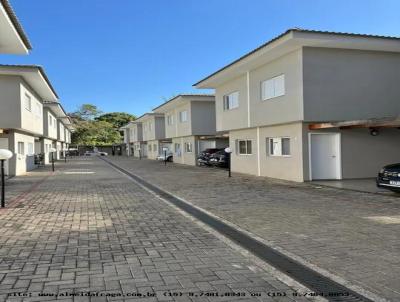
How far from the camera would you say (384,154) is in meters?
18.1

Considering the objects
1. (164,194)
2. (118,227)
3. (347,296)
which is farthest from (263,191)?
(347,296)

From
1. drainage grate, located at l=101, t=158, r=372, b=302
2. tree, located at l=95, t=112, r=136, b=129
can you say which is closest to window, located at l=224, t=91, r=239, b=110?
drainage grate, located at l=101, t=158, r=372, b=302

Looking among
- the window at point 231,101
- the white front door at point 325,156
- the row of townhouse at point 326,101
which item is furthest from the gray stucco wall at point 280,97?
the window at point 231,101

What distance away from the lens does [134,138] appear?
208ft

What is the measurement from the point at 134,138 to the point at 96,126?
1026 inches

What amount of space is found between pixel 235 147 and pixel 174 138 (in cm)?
1438

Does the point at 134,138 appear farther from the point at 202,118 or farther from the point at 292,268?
the point at 292,268

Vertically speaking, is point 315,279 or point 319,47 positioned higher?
point 319,47

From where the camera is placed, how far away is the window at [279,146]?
61.7 feet

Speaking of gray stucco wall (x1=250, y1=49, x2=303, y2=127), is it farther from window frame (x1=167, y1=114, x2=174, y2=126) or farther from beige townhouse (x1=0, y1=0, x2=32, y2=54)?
window frame (x1=167, y1=114, x2=174, y2=126)

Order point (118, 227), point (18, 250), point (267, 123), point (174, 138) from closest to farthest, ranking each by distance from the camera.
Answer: point (18, 250) < point (118, 227) < point (267, 123) < point (174, 138)

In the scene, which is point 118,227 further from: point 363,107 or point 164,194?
point 363,107

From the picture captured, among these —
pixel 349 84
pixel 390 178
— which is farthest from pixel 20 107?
pixel 390 178

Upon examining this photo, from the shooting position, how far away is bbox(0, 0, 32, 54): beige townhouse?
9272 millimetres
